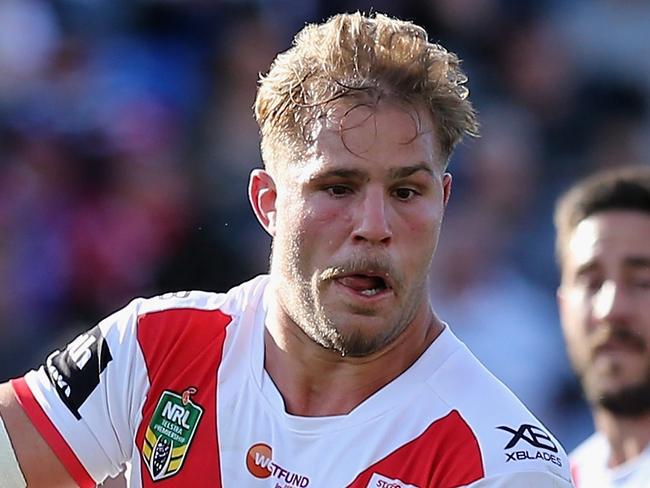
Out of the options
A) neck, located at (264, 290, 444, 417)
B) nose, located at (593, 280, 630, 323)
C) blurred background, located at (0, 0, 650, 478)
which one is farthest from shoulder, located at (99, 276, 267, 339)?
blurred background, located at (0, 0, 650, 478)

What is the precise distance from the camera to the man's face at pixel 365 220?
3.35 m

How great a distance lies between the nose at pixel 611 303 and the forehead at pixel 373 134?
69.9 inches

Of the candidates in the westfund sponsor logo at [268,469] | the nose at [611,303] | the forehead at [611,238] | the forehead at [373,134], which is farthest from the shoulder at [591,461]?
the forehead at [373,134]

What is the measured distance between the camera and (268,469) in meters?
3.48

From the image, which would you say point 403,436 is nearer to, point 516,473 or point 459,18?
point 516,473

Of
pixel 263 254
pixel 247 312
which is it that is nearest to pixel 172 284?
pixel 263 254

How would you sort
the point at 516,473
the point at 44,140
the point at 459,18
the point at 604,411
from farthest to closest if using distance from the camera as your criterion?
the point at 459,18 < the point at 44,140 < the point at 604,411 < the point at 516,473

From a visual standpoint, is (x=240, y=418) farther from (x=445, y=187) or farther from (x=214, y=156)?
(x=214, y=156)

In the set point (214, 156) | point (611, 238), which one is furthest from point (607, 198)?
point (214, 156)

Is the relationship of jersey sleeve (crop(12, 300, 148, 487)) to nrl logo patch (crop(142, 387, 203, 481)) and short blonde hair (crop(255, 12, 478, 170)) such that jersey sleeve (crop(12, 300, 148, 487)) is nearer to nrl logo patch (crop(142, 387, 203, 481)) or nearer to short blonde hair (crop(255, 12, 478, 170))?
nrl logo patch (crop(142, 387, 203, 481))

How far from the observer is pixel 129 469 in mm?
3674

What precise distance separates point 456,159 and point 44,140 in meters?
2.43

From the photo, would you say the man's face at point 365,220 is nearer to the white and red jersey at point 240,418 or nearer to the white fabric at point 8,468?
the white and red jersey at point 240,418

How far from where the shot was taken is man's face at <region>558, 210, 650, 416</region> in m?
5.00
